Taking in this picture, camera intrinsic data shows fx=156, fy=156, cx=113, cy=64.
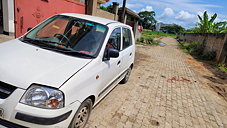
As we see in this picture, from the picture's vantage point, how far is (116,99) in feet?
13.5

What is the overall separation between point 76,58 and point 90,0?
27.5 feet

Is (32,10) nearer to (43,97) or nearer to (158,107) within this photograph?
(43,97)

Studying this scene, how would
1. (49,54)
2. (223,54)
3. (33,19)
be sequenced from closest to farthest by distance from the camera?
1. (49,54)
2. (33,19)
3. (223,54)

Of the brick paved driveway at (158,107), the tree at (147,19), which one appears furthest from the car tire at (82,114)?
the tree at (147,19)

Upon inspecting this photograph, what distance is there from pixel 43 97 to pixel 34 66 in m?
0.49

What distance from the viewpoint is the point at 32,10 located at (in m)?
6.75

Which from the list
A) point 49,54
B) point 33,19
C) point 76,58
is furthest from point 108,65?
point 33,19

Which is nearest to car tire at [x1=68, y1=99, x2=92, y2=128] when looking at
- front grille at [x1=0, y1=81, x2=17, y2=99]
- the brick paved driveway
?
the brick paved driveway

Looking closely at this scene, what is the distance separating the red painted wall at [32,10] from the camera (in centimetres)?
633

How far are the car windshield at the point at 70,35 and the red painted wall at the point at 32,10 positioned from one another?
3779 mm

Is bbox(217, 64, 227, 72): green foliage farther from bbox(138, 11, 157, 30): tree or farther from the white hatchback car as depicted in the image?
bbox(138, 11, 157, 30): tree

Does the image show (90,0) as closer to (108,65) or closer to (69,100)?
(108,65)

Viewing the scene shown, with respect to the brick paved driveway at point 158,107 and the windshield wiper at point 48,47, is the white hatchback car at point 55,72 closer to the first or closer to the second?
the windshield wiper at point 48,47

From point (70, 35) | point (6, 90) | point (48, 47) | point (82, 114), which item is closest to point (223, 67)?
point (70, 35)
